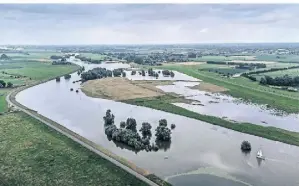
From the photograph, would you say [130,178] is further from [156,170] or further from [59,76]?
[59,76]

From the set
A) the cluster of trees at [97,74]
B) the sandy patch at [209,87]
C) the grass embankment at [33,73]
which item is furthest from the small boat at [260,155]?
the cluster of trees at [97,74]

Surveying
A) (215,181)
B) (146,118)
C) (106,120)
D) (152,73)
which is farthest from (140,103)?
(152,73)

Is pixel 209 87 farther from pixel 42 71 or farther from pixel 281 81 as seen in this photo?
pixel 42 71

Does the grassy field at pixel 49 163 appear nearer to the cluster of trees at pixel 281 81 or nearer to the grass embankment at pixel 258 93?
the grass embankment at pixel 258 93

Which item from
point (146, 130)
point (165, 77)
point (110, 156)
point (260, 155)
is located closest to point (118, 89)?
point (165, 77)

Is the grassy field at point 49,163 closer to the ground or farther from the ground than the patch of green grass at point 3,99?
farther from the ground

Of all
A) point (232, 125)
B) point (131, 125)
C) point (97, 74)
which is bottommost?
point (232, 125)
